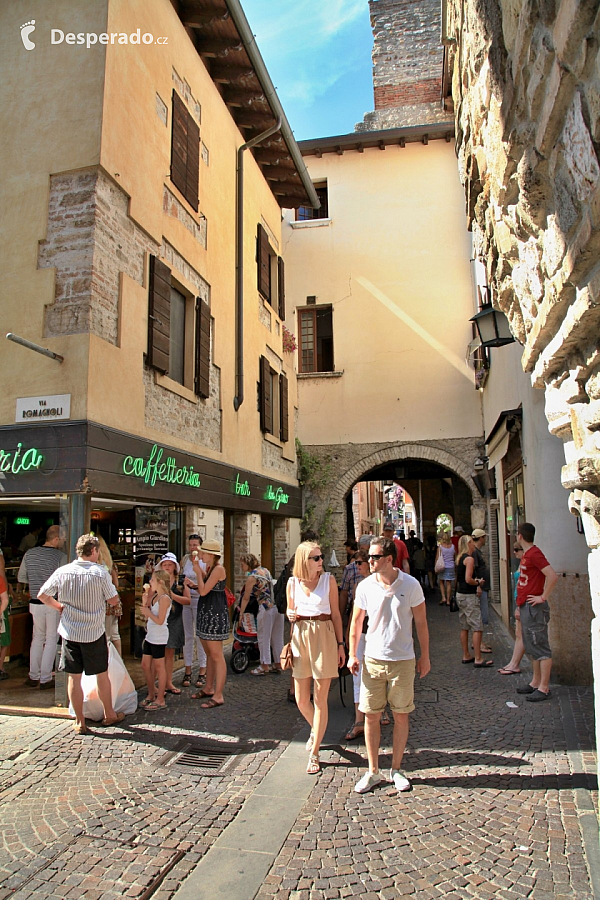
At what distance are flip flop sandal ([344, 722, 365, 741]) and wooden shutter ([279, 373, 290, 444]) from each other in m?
9.39

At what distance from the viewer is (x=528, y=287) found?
366 cm

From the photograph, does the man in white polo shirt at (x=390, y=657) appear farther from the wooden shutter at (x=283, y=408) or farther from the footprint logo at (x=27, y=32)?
the wooden shutter at (x=283, y=408)

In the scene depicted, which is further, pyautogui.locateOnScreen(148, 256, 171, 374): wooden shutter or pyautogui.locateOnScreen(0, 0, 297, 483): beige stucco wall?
pyautogui.locateOnScreen(148, 256, 171, 374): wooden shutter

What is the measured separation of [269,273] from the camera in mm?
13461

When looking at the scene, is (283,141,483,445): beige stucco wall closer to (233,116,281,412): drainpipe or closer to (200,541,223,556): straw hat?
(233,116,281,412): drainpipe

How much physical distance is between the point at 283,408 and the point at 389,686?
10.6 m

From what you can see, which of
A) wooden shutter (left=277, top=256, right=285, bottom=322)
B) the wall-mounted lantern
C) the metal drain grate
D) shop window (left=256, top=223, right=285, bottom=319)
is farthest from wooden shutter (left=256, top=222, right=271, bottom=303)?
the metal drain grate

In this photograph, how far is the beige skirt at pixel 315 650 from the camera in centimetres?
464

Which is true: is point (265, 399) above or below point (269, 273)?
below

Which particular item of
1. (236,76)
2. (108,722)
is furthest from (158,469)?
(236,76)

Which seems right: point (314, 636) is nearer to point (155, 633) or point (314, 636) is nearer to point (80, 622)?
point (155, 633)

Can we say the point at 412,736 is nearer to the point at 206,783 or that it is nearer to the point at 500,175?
the point at 206,783

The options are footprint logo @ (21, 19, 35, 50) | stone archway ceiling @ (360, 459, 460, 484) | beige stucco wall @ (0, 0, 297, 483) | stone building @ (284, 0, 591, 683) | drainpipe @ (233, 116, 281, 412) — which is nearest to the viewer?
beige stucco wall @ (0, 0, 297, 483)

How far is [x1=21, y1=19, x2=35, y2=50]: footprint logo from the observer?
712 centimetres
